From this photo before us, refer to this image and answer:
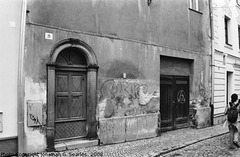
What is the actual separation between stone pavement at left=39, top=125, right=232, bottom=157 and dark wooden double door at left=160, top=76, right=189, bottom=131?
0.45 meters

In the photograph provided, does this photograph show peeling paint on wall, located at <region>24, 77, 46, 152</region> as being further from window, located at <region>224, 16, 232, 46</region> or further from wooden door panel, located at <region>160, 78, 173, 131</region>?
window, located at <region>224, 16, 232, 46</region>

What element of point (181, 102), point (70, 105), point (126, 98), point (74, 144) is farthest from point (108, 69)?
point (181, 102)

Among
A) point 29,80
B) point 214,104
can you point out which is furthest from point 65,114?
point 214,104

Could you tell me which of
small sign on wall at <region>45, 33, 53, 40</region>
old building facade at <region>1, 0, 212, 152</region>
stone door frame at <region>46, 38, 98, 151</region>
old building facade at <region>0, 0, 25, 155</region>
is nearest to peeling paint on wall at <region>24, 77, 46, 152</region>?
old building facade at <region>1, 0, 212, 152</region>

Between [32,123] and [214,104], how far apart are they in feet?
27.0

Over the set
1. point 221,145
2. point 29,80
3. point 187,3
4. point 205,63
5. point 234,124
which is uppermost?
point 187,3

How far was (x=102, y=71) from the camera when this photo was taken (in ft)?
20.4

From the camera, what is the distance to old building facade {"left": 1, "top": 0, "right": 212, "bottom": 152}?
5.14 metres

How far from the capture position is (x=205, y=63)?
31.9ft

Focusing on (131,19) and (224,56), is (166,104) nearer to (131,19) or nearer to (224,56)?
(131,19)

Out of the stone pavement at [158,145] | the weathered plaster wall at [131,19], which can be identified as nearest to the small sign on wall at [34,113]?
the stone pavement at [158,145]

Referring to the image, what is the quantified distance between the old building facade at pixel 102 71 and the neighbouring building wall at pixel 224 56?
78.6 inches

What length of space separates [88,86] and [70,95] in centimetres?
55

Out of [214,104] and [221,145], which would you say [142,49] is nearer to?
[221,145]
